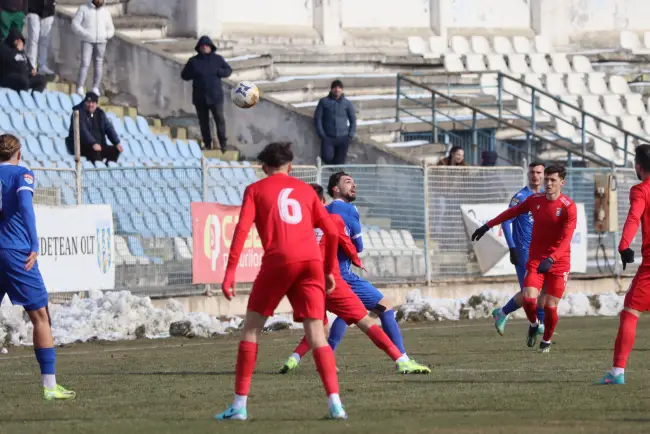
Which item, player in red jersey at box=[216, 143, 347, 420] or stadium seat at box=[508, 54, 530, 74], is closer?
player in red jersey at box=[216, 143, 347, 420]

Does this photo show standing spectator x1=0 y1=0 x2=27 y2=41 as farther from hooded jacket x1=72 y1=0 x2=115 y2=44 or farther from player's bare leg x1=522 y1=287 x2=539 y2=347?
player's bare leg x1=522 y1=287 x2=539 y2=347

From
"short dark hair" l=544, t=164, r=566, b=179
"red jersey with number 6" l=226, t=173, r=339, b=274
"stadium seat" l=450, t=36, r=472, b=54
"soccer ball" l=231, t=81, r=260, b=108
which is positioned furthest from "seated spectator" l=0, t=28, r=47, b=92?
"red jersey with number 6" l=226, t=173, r=339, b=274

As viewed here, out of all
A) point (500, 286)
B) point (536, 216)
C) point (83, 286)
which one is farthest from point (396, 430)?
point (500, 286)

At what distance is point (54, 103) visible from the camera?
2611 cm

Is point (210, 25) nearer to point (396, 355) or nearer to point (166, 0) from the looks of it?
point (166, 0)

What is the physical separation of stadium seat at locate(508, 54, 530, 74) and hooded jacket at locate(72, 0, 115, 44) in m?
11.7

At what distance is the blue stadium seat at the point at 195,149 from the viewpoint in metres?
26.8

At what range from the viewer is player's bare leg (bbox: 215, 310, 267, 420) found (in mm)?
9711

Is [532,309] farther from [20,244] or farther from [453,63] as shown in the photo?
[453,63]

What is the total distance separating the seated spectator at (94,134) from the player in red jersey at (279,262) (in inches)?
551

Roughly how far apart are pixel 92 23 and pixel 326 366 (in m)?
18.8

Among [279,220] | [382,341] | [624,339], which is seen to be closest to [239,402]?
[279,220]

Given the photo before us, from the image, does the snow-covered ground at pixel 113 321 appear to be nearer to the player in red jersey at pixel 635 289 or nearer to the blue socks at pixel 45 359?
the blue socks at pixel 45 359

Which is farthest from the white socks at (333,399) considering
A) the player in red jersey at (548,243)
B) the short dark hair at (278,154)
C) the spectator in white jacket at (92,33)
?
the spectator in white jacket at (92,33)
